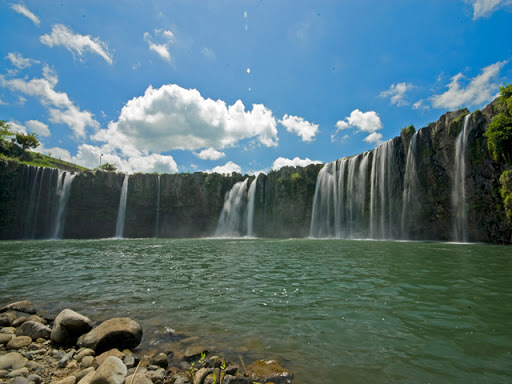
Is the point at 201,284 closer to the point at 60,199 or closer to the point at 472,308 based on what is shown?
the point at 472,308

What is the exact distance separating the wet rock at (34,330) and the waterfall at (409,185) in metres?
35.8

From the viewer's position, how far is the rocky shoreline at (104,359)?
144 inches

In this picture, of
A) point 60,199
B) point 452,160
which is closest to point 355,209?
point 452,160

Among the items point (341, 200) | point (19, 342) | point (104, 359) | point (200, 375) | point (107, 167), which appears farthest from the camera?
point (107, 167)

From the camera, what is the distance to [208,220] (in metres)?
55.4

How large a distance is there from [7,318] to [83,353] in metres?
3.08

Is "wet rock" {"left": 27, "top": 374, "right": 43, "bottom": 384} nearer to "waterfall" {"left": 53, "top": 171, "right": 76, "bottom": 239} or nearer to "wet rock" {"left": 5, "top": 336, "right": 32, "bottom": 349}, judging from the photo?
"wet rock" {"left": 5, "top": 336, "right": 32, "bottom": 349}

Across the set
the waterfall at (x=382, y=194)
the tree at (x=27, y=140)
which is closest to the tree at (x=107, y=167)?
the tree at (x=27, y=140)

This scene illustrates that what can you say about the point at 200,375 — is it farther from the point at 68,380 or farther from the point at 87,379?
the point at 68,380

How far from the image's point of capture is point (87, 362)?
171 inches

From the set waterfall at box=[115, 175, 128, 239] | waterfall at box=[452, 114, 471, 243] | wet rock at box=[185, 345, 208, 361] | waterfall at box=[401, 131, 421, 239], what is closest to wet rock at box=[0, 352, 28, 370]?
wet rock at box=[185, 345, 208, 361]

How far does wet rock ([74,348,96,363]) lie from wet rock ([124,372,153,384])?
1.46 metres

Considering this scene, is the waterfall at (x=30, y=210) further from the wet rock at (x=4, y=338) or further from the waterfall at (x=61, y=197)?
the wet rock at (x=4, y=338)

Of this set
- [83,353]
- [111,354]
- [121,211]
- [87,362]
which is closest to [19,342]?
[83,353]
